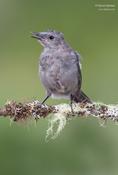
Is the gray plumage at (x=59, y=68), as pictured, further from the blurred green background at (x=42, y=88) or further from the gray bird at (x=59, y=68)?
the blurred green background at (x=42, y=88)

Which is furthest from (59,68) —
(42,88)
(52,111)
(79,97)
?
(42,88)

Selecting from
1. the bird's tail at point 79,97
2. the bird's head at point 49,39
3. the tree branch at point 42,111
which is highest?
the bird's head at point 49,39

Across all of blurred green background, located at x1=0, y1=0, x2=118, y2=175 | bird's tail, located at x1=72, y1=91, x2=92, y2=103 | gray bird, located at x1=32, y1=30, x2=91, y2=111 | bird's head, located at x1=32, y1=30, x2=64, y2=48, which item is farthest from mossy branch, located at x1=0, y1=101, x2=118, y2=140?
blurred green background, located at x1=0, y1=0, x2=118, y2=175

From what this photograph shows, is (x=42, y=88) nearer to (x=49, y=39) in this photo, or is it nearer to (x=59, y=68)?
(x=49, y=39)

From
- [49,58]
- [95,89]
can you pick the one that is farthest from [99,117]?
[95,89]

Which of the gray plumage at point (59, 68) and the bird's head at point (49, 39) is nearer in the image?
the gray plumage at point (59, 68)

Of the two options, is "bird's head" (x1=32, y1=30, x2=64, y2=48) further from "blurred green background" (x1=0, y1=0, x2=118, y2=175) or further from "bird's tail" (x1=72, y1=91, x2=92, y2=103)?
"blurred green background" (x1=0, y1=0, x2=118, y2=175)

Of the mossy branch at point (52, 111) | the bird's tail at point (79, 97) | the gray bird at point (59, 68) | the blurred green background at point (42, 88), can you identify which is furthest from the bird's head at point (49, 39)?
the mossy branch at point (52, 111)
